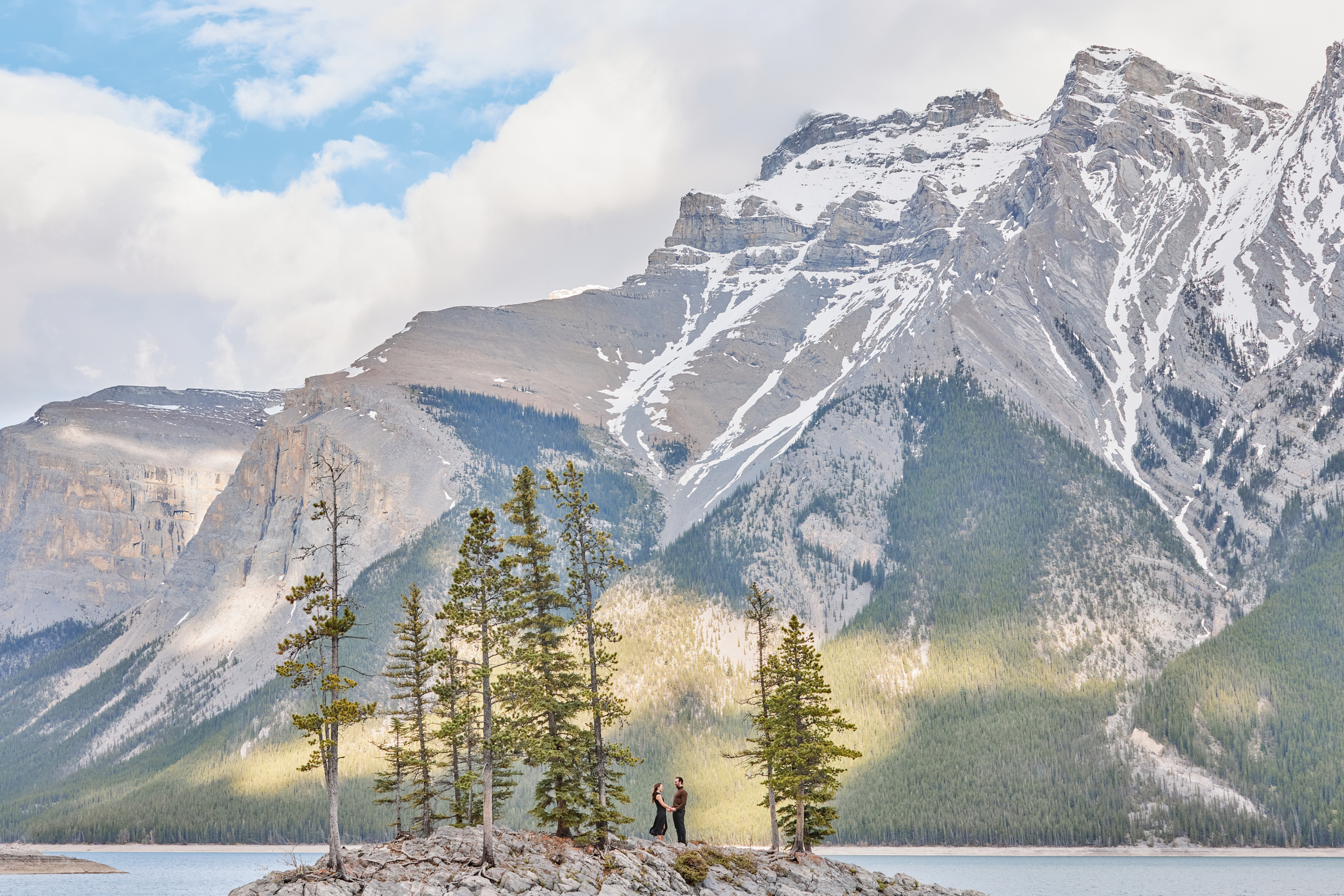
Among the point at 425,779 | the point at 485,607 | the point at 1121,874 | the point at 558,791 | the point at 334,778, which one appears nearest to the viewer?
the point at 334,778

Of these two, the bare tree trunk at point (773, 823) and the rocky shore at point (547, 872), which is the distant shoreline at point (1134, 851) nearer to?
the bare tree trunk at point (773, 823)

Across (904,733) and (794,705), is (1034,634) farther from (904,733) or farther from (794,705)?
(794,705)

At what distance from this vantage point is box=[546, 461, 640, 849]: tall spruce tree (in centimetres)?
5531

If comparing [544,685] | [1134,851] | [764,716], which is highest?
[544,685]

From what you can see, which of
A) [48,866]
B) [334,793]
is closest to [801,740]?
[334,793]

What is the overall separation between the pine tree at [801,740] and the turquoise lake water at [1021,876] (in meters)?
32.3

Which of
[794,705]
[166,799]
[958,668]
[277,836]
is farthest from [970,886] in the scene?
[166,799]

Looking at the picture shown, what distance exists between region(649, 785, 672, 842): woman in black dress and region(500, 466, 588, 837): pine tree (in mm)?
3321

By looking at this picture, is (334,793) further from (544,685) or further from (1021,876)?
(1021,876)

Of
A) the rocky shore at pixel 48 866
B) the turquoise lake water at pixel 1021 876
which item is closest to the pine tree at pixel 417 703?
the turquoise lake water at pixel 1021 876

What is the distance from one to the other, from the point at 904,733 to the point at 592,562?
123949 mm

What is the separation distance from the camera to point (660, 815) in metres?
56.1

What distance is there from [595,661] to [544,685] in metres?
3.20

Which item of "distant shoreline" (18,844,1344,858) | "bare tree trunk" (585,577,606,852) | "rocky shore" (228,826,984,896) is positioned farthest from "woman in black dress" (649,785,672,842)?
"distant shoreline" (18,844,1344,858)
